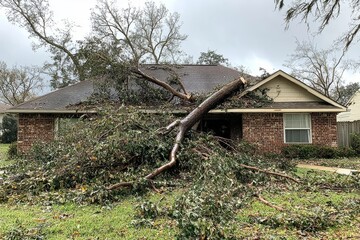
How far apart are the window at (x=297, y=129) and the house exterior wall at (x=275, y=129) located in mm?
205

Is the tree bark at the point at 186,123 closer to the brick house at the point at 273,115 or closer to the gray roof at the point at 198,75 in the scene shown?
the brick house at the point at 273,115

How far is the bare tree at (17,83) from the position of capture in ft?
123

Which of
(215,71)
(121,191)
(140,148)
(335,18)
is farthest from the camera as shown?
(215,71)

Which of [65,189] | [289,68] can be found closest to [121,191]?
[65,189]

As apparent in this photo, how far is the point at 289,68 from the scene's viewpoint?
131 ft

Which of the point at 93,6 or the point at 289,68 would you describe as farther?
the point at 289,68

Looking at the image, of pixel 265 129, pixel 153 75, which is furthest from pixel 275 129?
pixel 153 75

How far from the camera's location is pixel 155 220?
470 cm

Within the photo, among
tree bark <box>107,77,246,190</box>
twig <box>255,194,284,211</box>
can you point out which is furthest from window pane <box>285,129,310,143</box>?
twig <box>255,194,284,211</box>

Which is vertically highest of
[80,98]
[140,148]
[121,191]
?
[80,98]

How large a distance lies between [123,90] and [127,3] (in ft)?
63.4

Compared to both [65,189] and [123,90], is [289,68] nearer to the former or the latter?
[123,90]

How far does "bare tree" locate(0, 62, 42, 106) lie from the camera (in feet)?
123

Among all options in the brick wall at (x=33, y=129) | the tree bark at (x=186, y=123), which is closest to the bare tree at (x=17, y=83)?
the brick wall at (x=33, y=129)
